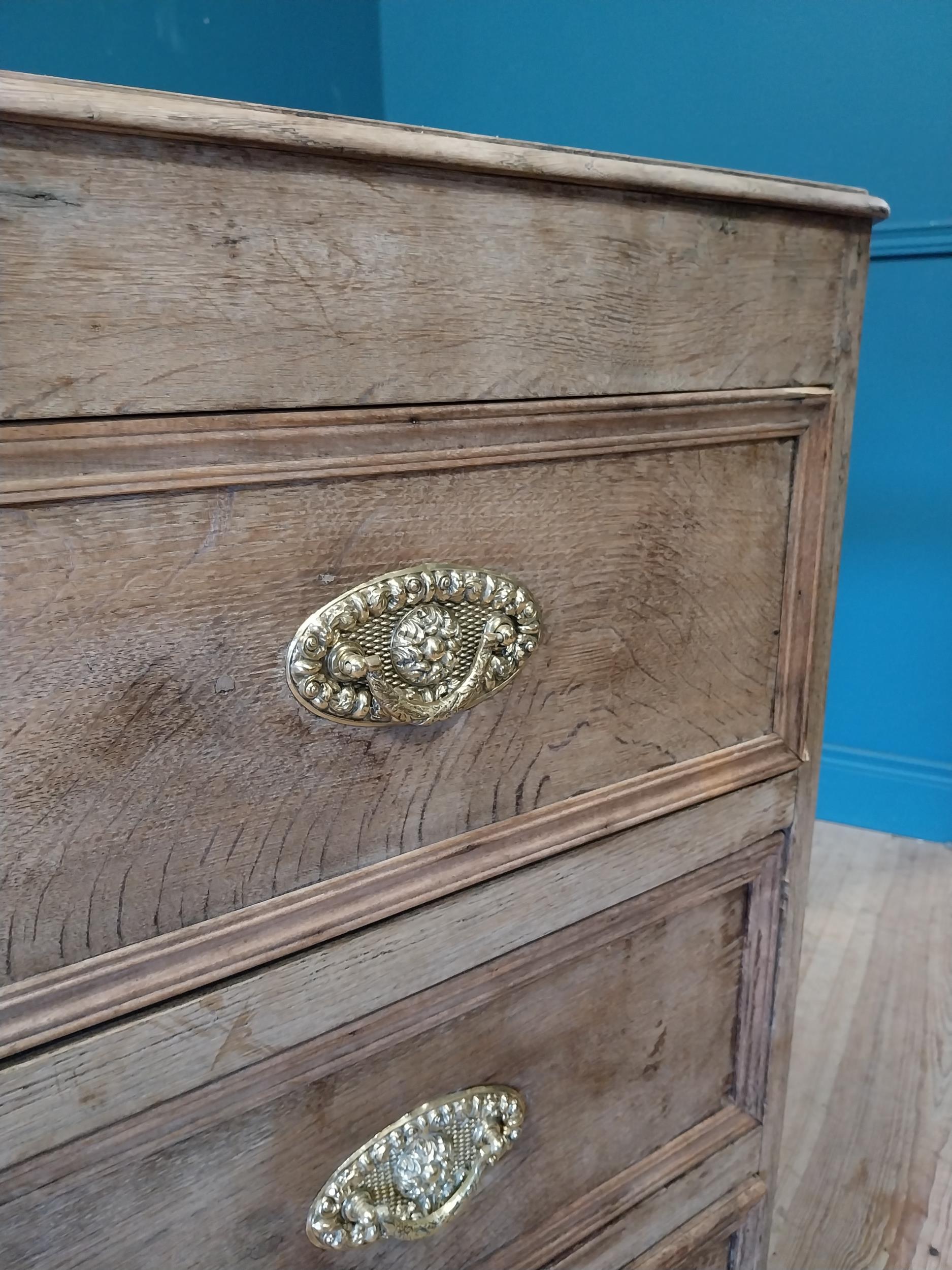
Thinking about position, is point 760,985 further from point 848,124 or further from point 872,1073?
point 848,124

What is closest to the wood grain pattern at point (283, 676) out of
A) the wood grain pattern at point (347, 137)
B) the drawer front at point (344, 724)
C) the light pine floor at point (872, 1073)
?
the drawer front at point (344, 724)

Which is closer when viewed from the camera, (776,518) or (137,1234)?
(137,1234)

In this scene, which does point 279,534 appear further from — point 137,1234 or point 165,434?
point 137,1234

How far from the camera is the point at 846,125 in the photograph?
1.34 metres

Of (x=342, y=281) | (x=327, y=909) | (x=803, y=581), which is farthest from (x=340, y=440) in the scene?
(x=803, y=581)

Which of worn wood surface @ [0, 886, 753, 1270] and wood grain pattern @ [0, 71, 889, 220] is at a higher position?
wood grain pattern @ [0, 71, 889, 220]

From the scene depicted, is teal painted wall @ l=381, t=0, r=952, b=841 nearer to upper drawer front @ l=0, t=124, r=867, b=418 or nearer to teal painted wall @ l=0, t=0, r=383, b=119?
teal painted wall @ l=0, t=0, r=383, b=119

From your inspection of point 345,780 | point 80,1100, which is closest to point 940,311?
point 345,780

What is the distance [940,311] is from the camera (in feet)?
4.48

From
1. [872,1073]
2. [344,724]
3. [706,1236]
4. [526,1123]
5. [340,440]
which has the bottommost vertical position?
[872,1073]

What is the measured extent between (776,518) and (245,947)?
0.36 metres

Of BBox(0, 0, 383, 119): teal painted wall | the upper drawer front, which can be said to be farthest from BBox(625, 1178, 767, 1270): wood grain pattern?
BBox(0, 0, 383, 119): teal painted wall

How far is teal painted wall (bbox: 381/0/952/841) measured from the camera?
1307 mm

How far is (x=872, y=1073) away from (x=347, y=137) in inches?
45.1
